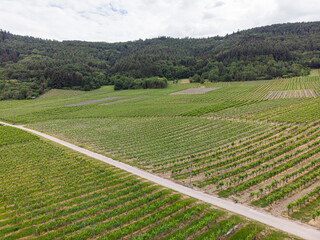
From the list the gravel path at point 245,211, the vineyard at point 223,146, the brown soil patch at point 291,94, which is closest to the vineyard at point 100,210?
the vineyard at point 223,146

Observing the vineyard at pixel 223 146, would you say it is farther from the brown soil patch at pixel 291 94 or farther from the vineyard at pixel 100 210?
the brown soil patch at pixel 291 94

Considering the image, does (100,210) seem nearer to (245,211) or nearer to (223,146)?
(245,211)

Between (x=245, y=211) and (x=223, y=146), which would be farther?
(x=223, y=146)

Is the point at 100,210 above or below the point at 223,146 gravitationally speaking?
below

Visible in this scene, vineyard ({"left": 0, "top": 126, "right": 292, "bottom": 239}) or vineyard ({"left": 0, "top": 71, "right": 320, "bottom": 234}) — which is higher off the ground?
vineyard ({"left": 0, "top": 71, "right": 320, "bottom": 234})

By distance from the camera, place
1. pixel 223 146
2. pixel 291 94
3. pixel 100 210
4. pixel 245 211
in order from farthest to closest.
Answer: pixel 291 94
pixel 223 146
pixel 100 210
pixel 245 211

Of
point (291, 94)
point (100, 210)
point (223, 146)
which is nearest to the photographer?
point (100, 210)

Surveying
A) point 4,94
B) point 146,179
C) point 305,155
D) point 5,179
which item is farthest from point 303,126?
point 4,94

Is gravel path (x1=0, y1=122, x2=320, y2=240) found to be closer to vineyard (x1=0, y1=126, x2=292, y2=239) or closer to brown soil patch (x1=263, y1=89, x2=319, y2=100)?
vineyard (x1=0, y1=126, x2=292, y2=239)

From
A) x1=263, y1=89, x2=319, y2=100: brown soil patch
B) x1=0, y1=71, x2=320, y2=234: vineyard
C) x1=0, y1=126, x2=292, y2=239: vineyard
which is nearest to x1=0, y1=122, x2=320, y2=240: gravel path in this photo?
x1=0, y1=71, x2=320, y2=234: vineyard

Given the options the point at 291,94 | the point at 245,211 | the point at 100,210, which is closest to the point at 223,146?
the point at 245,211
